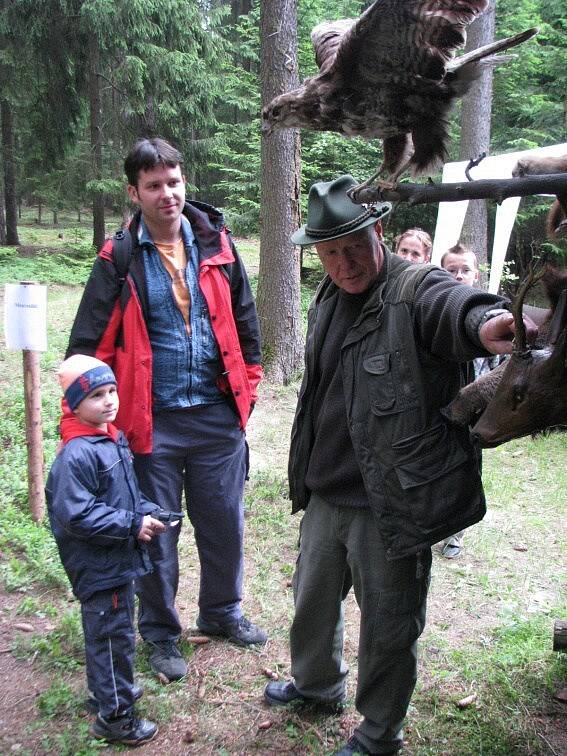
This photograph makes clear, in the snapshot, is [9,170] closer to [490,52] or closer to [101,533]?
[101,533]

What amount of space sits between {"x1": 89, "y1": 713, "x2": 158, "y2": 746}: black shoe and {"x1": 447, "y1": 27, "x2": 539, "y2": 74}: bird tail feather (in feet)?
9.06

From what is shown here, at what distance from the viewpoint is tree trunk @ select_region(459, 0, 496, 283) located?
10.5 meters

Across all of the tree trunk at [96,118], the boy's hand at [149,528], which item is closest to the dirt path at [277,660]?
the boy's hand at [149,528]

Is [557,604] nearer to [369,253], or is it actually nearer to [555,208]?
[369,253]

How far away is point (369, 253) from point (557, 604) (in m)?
2.84

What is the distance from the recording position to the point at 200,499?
3.18 metres

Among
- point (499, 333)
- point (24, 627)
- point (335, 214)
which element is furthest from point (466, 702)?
point (24, 627)

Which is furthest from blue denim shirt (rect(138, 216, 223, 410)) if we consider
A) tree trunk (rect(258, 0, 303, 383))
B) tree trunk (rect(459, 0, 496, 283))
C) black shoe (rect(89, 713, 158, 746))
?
tree trunk (rect(459, 0, 496, 283))

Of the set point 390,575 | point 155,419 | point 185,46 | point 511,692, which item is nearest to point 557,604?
point 511,692

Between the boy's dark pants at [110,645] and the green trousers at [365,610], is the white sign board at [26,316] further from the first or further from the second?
the green trousers at [365,610]

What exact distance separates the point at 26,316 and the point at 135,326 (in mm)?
1487

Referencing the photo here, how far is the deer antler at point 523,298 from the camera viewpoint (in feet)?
4.56

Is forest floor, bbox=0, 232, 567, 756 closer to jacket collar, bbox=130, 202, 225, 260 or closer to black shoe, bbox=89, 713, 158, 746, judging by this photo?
black shoe, bbox=89, 713, 158, 746

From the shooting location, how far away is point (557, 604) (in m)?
3.87
